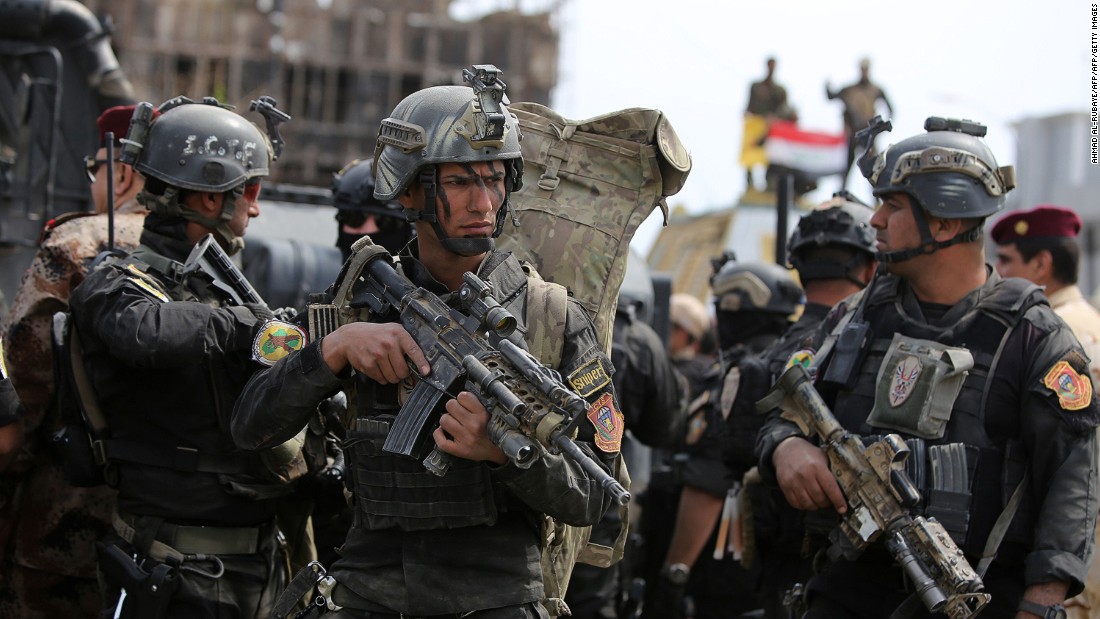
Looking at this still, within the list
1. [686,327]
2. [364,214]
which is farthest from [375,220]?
[686,327]

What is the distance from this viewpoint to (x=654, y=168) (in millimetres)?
4789

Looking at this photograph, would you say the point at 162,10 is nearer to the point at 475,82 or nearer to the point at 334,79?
the point at 334,79

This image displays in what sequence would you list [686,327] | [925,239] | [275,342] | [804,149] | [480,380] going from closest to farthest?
[480,380] < [275,342] < [925,239] < [686,327] < [804,149]

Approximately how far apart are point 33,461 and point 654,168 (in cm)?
299

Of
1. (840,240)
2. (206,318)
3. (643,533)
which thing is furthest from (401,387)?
(643,533)

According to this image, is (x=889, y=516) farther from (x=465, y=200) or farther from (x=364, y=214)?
(x=364, y=214)

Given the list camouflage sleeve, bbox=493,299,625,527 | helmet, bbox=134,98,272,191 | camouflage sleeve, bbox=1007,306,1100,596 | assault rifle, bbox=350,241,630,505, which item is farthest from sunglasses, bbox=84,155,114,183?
camouflage sleeve, bbox=1007,306,1100,596

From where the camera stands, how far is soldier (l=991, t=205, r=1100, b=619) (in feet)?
21.9

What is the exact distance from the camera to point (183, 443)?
15.4 ft

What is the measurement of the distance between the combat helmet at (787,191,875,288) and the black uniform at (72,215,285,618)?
2873 mm

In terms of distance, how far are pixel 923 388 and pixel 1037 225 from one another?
8.36ft

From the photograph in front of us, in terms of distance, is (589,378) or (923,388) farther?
(923,388)

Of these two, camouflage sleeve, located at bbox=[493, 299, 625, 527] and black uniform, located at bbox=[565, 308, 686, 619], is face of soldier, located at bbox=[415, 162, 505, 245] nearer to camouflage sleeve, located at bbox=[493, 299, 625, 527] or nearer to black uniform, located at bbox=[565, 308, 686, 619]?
camouflage sleeve, located at bbox=[493, 299, 625, 527]

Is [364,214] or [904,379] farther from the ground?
[364,214]
